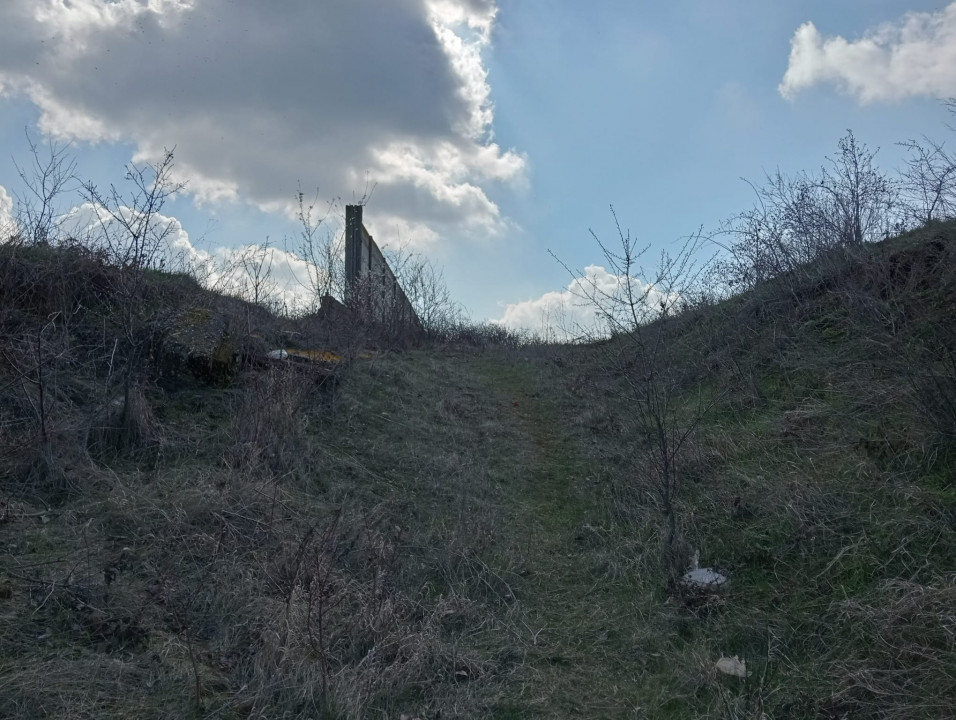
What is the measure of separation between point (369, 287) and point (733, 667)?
33.8 ft


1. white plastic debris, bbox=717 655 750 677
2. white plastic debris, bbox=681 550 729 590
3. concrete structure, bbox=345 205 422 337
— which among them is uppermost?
concrete structure, bbox=345 205 422 337

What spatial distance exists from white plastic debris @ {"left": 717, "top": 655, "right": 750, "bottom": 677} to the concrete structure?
8.78 meters

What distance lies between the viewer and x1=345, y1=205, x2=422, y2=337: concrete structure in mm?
12257

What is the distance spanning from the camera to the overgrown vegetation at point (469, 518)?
331 cm

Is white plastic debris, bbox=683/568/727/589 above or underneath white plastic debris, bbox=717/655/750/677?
above

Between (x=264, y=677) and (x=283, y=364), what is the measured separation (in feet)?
14.5

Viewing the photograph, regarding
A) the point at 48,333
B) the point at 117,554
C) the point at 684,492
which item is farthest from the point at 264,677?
the point at 48,333

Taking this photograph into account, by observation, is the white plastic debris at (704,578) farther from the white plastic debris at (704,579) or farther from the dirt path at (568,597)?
the dirt path at (568,597)

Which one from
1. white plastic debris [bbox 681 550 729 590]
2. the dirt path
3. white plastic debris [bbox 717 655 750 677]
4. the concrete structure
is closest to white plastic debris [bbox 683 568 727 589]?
white plastic debris [bbox 681 550 729 590]

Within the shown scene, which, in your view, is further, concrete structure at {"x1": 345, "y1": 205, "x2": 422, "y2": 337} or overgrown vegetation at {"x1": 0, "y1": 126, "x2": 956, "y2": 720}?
concrete structure at {"x1": 345, "y1": 205, "x2": 422, "y2": 337}

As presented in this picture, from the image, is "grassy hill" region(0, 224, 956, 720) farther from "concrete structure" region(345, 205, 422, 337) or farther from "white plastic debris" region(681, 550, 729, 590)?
"concrete structure" region(345, 205, 422, 337)

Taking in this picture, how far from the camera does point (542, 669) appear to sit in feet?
12.3

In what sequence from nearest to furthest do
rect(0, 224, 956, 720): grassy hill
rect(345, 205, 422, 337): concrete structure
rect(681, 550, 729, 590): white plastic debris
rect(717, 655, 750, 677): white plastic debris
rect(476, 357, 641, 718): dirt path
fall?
rect(0, 224, 956, 720): grassy hill, rect(717, 655, 750, 677): white plastic debris, rect(476, 357, 641, 718): dirt path, rect(681, 550, 729, 590): white plastic debris, rect(345, 205, 422, 337): concrete structure

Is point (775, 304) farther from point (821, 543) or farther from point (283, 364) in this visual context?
point (283, 364)
